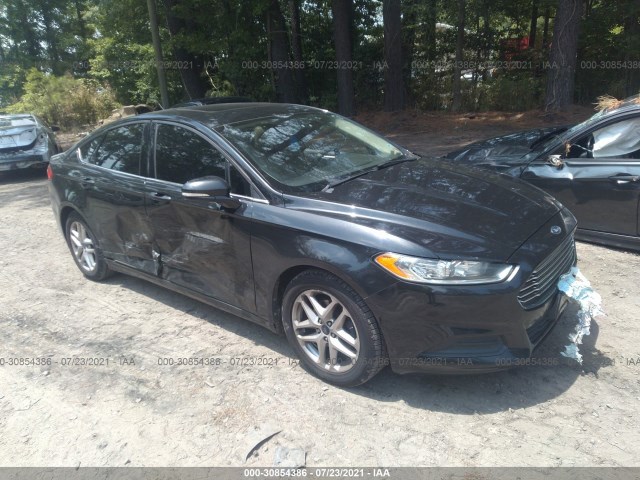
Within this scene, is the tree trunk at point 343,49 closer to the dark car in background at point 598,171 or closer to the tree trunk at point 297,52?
the tree trunk at point 297,52

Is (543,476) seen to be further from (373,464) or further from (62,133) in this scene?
(62,133)

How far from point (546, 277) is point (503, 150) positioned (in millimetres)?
2915

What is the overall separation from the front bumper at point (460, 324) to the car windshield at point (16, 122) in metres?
11.5

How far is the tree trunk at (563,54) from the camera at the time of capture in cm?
1129

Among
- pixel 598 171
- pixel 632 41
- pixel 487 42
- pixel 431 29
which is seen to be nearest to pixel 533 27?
pixel 487 42

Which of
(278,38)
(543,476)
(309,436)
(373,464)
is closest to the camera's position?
(543,476)

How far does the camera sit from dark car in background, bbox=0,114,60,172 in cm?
1105

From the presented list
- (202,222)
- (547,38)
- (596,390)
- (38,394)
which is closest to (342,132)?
(202,222)

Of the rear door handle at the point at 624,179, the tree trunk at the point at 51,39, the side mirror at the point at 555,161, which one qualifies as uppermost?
the tree trunk at the point at 51,39

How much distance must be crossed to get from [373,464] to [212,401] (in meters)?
1.16

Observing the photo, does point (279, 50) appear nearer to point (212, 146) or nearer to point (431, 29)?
point (431, 29)

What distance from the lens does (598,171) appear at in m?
4.91

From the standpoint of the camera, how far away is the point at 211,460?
289cm

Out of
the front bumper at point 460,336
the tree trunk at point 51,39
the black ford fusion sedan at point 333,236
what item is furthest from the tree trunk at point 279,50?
the tree trunk at point 51,39
